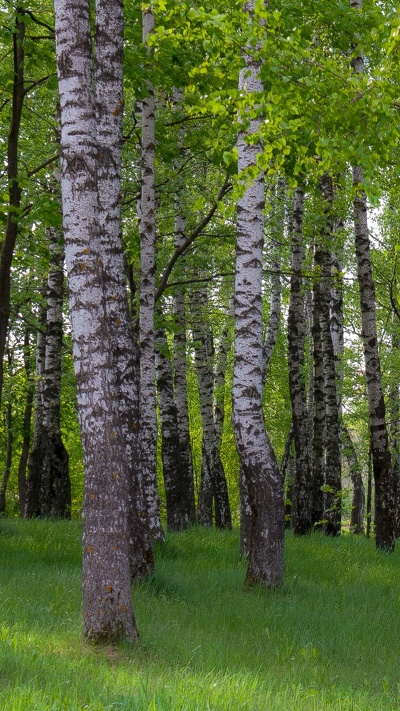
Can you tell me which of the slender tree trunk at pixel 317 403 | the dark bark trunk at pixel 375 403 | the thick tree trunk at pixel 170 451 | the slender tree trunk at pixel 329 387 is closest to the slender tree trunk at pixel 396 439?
the slender tree trunk at pixel 317 403

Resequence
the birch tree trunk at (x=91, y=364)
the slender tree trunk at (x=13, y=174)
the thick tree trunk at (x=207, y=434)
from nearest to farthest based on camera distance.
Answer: the birch tree trunk at (x=91, y=364), the slender tree trunk at (x=13, y=174), the thick tree trunk at (x=207, y=434)

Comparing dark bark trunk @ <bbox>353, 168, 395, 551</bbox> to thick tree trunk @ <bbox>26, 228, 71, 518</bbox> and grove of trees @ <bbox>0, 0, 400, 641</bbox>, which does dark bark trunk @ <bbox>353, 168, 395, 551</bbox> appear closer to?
grove of trees @ <bbox>0, 0, 400, 641</bbox>

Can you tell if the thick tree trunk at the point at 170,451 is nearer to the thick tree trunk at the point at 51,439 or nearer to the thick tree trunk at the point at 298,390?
the thick tree trunk at the point at 51,439

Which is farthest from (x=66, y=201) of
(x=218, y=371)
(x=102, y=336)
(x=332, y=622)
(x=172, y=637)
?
(x=218, y=371)

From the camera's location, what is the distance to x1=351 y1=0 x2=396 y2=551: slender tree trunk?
15.4 metres

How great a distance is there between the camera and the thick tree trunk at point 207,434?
2178cm

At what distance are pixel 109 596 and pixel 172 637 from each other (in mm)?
1012

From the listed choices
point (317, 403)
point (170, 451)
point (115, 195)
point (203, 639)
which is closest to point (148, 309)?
point (115, 195)

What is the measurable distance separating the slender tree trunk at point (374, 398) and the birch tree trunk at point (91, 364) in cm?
920

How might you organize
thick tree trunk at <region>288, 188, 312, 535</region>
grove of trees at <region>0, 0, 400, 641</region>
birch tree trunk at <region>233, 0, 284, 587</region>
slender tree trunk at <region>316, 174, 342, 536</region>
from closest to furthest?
grove of trees at <region>0, 0, 400, 641</region>, birch tree trunk at <region>233, 0, 284, 587</region>, thick tree trunk at <region>288, 188, 312, 535</region>, slender tree trunk at <region>316, 174, 342, 536</region>

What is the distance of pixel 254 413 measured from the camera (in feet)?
34.4

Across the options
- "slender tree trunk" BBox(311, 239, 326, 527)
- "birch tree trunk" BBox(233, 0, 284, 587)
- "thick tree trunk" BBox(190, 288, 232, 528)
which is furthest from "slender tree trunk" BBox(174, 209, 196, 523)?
"birch tree trunk" BBox(233, 0, 284, 587)

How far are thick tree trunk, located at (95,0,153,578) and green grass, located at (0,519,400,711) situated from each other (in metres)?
1.47

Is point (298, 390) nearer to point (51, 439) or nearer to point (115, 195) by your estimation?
point (51, 439)
